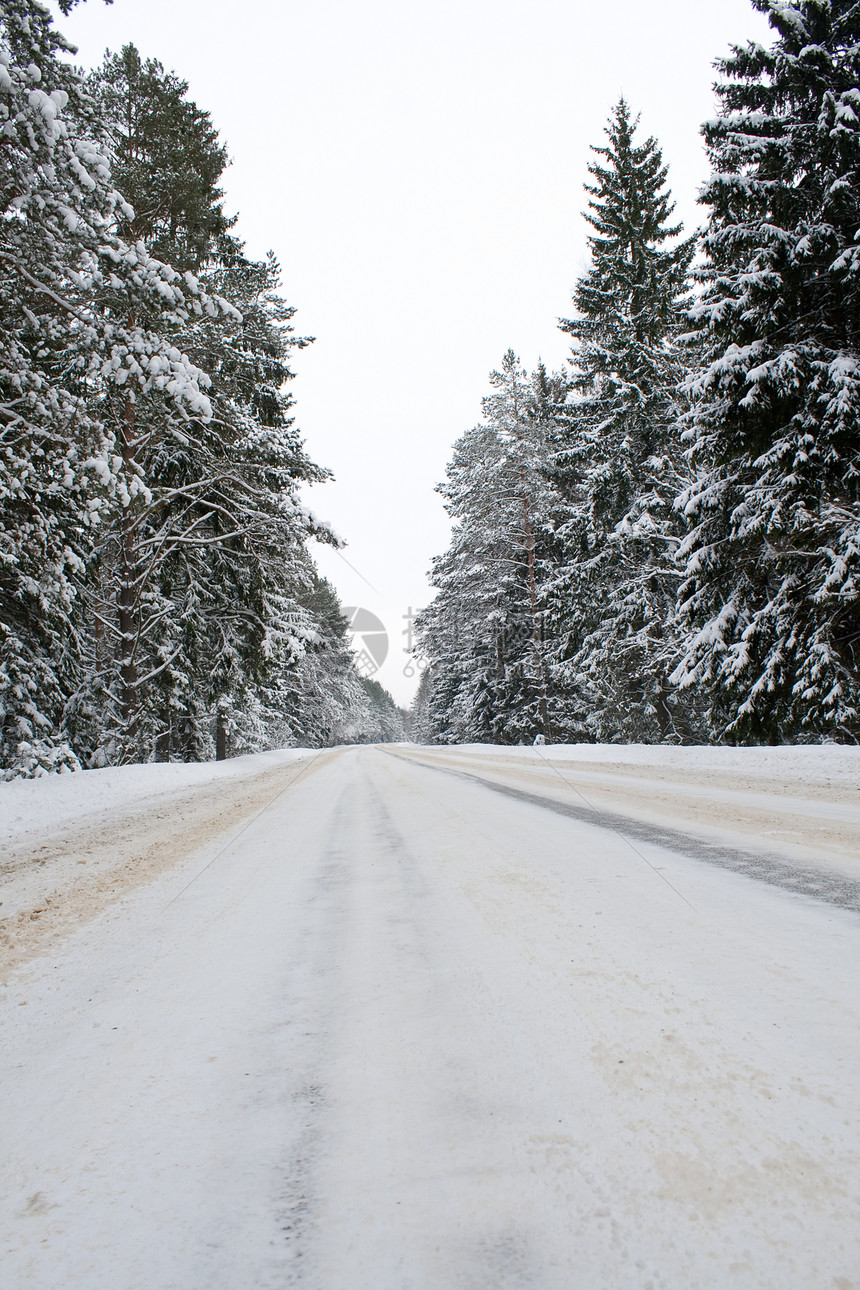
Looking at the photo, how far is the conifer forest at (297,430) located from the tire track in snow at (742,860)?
5.49 meters

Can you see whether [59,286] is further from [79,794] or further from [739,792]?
[739,792]

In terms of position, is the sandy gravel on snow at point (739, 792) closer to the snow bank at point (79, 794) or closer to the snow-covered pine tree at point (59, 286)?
the snow bank at point (79, 794)

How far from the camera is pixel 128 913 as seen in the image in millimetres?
2760

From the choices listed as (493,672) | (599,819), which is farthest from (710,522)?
(493,672)

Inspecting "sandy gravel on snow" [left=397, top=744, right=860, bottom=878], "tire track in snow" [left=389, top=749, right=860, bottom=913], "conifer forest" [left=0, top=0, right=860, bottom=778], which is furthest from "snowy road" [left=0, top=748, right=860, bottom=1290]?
"conifer forest" [left=0, top=0, right=860, bottom=778]

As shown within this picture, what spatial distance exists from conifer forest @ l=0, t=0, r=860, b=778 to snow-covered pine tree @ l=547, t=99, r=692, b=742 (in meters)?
0.09

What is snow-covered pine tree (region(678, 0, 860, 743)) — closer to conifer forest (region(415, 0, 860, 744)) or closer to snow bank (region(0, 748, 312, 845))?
conifer forest (region(415, 0, 860, 744))

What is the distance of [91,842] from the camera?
4879 mm

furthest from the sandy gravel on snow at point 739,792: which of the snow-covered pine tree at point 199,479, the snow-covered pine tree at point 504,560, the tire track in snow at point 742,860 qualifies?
the snow-covered pine tree at point 504,560

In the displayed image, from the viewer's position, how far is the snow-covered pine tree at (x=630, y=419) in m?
16.7

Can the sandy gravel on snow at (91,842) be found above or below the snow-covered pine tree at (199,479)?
below

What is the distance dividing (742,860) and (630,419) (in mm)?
16380

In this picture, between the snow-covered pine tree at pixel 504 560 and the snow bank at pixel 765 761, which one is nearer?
the snow bank at pixel 765 761

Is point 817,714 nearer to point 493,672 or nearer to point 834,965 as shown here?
point 834,965
